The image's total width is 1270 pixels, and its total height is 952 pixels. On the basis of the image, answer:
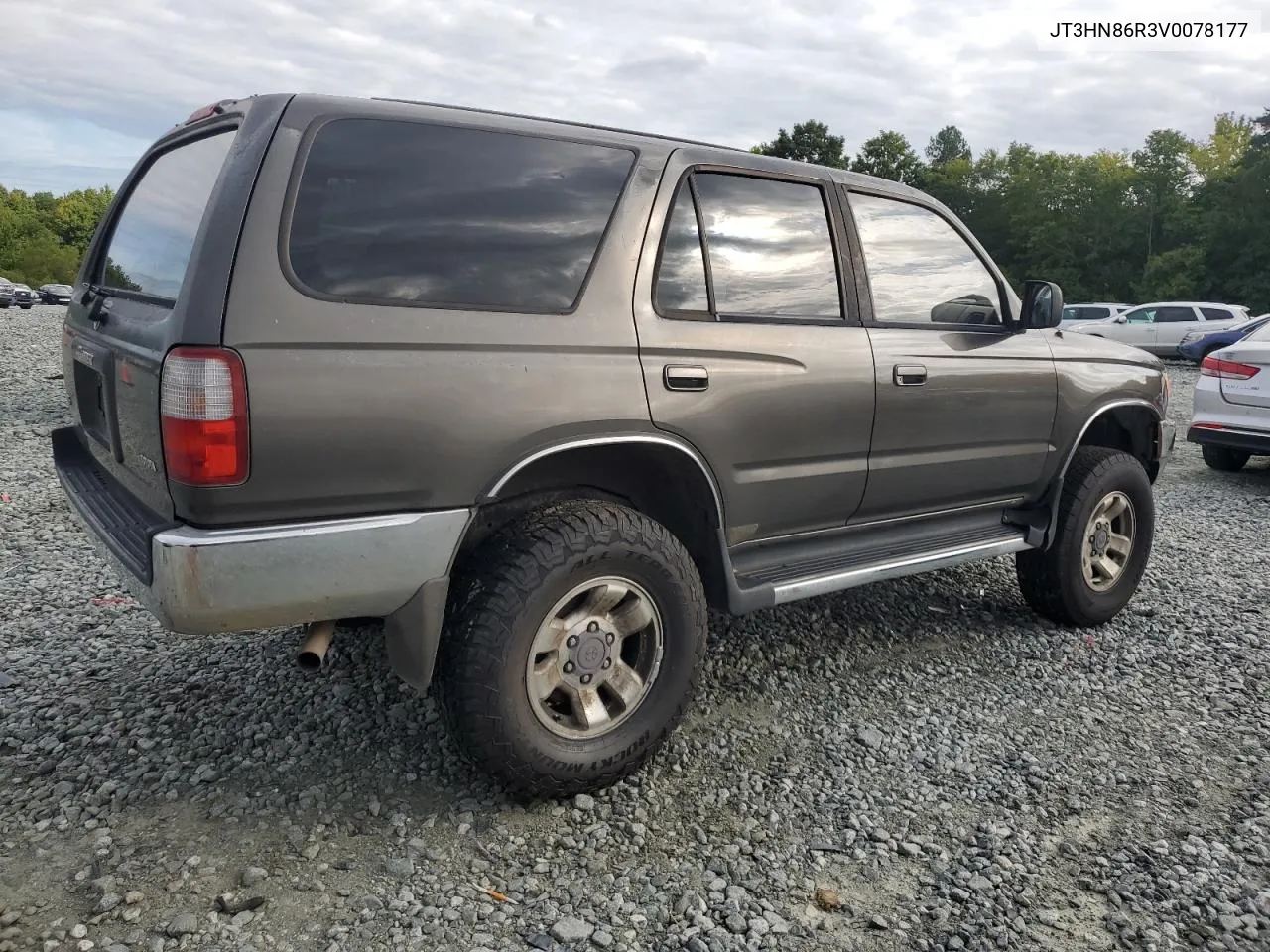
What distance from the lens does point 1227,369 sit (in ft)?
26.1

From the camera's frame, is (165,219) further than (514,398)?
Yes

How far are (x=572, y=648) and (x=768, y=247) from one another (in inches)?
60.1

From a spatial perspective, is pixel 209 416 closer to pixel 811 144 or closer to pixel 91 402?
pixel 91 402

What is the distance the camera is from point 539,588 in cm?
262

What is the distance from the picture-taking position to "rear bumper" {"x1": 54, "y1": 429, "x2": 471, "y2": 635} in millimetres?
2256

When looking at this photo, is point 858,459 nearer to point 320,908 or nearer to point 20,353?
point 320,908

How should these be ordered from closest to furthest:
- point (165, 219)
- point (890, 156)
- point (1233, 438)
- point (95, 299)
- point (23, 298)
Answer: point (165, 219) < point (95, 299) < point (1233, 438) < point (23, 298) < point (890, 156)

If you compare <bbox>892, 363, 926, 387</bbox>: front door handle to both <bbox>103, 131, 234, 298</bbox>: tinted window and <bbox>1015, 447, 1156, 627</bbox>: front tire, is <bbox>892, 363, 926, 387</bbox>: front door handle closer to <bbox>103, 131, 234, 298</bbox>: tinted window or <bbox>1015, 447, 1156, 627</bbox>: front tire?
<bbox>1015, 447, 1156, 627</bbox>: front tire

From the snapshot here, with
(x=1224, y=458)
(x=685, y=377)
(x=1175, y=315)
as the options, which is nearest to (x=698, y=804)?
(x=685, y=377)

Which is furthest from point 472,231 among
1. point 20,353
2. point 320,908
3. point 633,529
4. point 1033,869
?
point 20,353

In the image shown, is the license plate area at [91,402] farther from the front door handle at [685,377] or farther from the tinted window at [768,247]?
the tinted window at [768,247]

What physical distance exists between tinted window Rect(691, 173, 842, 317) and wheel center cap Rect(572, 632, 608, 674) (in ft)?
3.70

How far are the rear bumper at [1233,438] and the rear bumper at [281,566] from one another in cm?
758

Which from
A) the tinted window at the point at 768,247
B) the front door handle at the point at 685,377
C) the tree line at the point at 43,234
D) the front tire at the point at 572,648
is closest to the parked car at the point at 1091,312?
the tinted window at the point at 768,247
